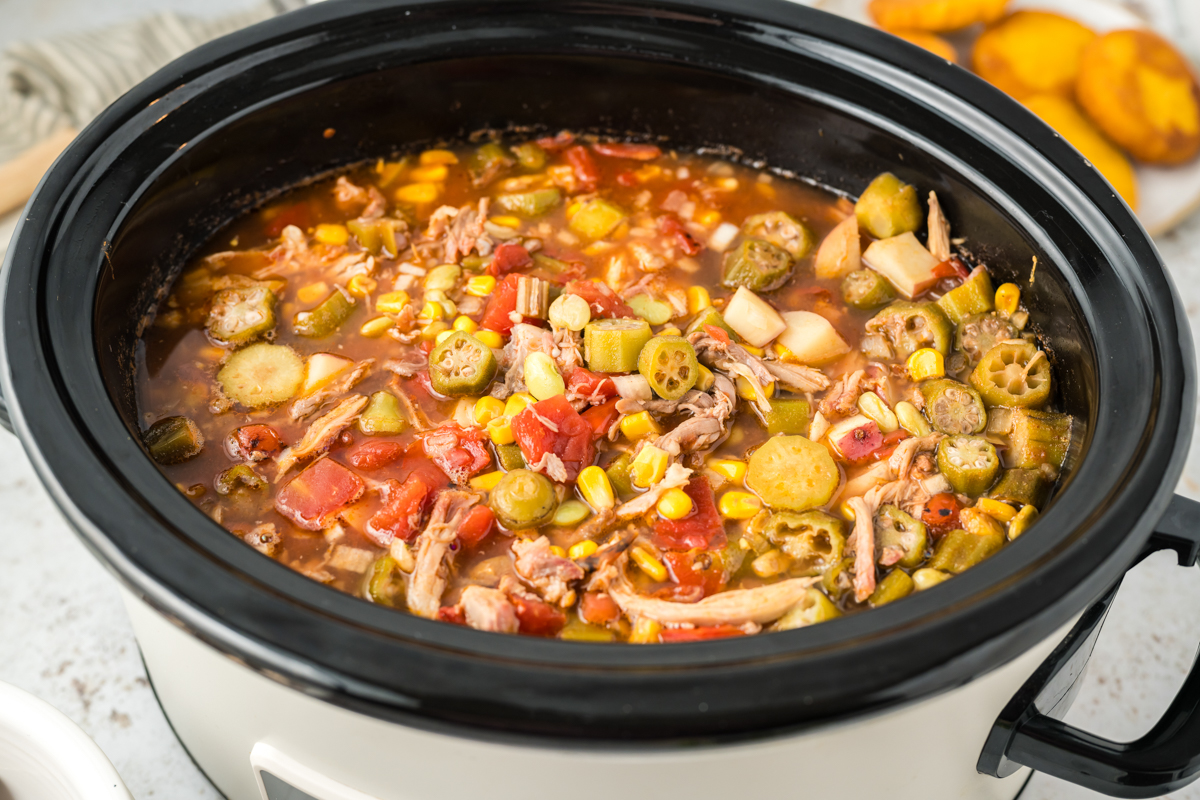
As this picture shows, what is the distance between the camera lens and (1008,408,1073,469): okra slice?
2.38 m

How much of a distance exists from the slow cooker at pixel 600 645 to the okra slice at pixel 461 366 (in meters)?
0.69

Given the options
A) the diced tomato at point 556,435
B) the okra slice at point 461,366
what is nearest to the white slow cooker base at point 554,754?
the diced tomato at point 556,435

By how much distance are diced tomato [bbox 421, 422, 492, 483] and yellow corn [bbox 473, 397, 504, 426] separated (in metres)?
0.05

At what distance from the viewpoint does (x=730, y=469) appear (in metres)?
2.36

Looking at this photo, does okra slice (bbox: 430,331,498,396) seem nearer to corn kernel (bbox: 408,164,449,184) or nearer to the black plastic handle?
corn kernel (bbox: 408,164,449,184)

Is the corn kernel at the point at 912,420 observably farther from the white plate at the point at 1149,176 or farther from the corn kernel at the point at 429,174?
the white plate at the point at 1149,176

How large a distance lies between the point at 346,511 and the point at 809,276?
4.63ft

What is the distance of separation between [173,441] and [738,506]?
128cm

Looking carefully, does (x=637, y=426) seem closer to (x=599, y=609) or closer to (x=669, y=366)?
(x=669, y=366)

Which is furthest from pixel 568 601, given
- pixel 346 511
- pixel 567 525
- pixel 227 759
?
pixel 227 759

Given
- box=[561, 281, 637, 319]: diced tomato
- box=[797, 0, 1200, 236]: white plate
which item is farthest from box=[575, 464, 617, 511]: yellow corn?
box=[797, 0, 1200, 236]: white plate

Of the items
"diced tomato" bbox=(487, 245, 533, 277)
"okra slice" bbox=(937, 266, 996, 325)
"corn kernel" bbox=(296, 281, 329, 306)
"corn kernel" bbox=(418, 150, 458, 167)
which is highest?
"corn kernel" bbox=(418, 150, 458, 167)

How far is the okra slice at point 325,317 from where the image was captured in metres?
2.66

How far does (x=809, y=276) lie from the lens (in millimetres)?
2869
